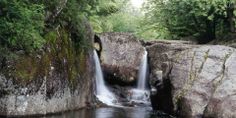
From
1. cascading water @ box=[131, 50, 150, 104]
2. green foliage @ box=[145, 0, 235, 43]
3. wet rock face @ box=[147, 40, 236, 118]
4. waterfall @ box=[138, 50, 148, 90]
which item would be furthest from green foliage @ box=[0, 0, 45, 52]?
green foliage @ box=[145, 0, 235, 43]

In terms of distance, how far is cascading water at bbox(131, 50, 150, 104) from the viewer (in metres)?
19.4

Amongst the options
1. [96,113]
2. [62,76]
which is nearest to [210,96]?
[96,113]

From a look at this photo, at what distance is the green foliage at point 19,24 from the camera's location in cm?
1195

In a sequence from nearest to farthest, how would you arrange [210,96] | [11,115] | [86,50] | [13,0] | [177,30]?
[13,0]
[11,115]
[210,96]
[86,50]
[177,30]

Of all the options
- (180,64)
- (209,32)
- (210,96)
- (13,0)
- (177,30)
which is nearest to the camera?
(13,0)

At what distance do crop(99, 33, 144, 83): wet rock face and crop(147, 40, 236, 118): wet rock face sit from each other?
9.32 ft

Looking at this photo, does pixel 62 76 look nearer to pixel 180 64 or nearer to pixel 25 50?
pixel 25 50

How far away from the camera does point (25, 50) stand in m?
13.2

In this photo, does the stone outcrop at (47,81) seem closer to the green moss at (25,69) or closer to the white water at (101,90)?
the green moss at (25,69)

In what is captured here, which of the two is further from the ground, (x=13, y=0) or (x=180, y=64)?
(x=13, y=0)

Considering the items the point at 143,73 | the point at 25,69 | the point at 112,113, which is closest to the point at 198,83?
the point at 112,113

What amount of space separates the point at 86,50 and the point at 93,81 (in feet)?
5.92

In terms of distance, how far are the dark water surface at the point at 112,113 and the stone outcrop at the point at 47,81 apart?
0.47 m

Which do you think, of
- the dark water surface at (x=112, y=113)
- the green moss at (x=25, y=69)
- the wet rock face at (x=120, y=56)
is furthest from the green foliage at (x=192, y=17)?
the green moss at (x=25, y=69)
